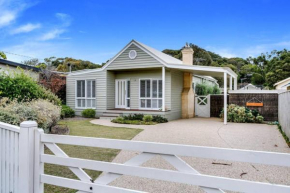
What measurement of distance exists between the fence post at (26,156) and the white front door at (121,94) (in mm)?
13764

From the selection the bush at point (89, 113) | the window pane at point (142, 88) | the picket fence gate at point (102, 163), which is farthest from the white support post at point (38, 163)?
the bush at point (89, 113)

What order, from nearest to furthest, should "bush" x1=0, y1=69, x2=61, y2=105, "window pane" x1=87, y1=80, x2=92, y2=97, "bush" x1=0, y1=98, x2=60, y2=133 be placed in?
"bush" x1=0, y1=98, x2=60, y2=133 → "bush" x1=0, y1=69, x2=61, y2=105 → "window pane" x1=87, y1=80, x2=92, y2=97

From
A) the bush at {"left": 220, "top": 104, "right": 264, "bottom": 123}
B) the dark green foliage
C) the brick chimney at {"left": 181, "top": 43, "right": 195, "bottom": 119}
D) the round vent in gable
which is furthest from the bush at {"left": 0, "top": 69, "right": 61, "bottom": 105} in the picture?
the bush at {"left": 220, "top": 104, "right": 264, "bottom": 123}

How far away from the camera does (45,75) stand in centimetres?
1806

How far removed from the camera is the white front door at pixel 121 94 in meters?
16.7

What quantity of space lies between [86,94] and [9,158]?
14150 millimetres

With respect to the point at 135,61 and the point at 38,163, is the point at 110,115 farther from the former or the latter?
the point at 38,163

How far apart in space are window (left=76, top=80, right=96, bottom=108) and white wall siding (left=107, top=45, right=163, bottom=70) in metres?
2.16

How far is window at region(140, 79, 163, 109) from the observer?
1538cm

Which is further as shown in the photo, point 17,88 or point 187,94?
point 187,94

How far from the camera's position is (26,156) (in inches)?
110

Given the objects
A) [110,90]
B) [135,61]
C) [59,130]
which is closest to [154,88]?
[135,61]

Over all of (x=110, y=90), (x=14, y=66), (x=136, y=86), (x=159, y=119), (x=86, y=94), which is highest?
(x=14, y=66)

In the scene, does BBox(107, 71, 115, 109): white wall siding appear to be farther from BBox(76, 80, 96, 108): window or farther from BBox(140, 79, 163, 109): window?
BBox(140, 79, 163, 109): window
